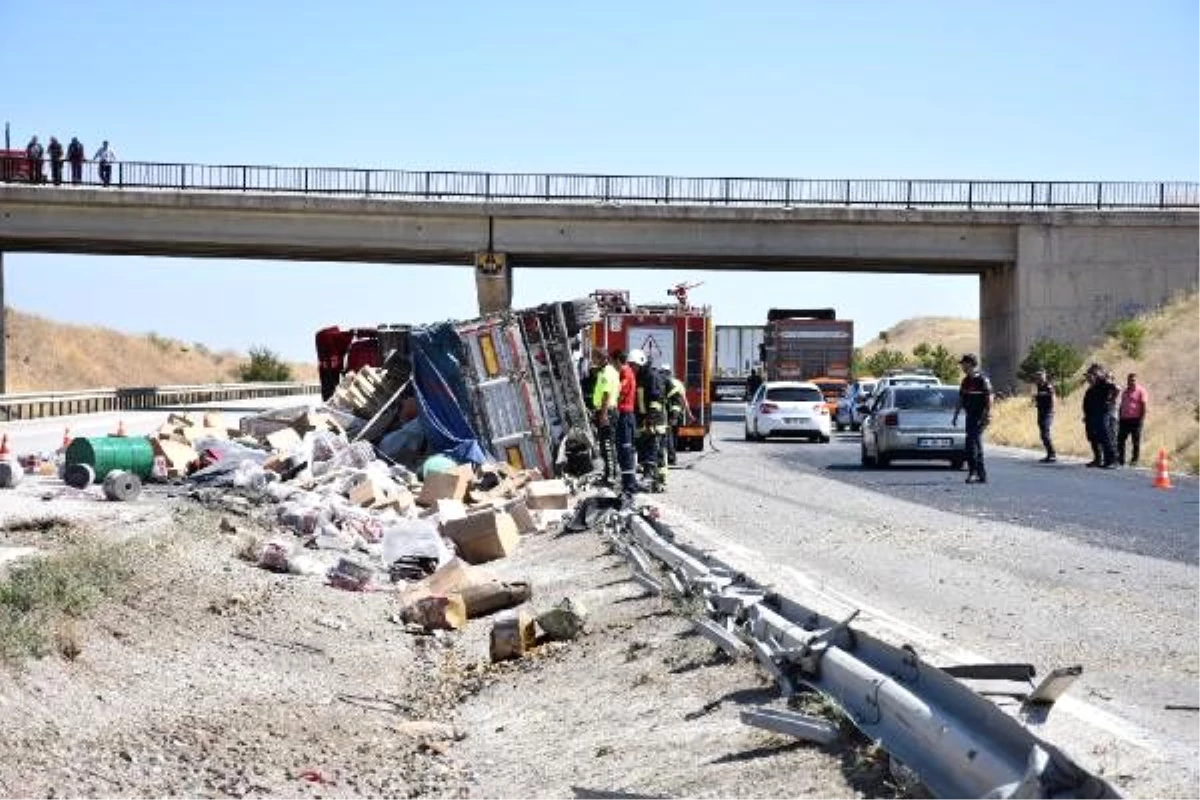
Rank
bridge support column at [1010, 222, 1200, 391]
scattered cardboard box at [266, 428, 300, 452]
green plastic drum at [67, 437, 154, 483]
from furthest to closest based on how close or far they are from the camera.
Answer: bridge support column at [1010, 222, 1200, 391] < scattered cardboard box at [266, 428, 300, 452] < green plastic drum at [67, 437, 154, 483]

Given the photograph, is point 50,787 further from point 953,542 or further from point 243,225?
point 243,225

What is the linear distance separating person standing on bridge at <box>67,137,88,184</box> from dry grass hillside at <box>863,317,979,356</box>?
109m

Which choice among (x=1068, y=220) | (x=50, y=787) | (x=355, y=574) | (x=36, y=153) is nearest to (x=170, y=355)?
(x=36, y=153)

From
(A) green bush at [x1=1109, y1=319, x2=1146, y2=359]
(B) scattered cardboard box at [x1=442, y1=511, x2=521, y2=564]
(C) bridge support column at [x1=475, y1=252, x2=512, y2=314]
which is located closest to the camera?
(B) scattered cardboard box at [x1=442, y1=511, x2=521, y2=564]

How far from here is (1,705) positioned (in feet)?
29.2

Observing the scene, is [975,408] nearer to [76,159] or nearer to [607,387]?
[607,387]

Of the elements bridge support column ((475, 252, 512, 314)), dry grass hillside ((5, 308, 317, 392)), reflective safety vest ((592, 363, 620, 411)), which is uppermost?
bridge support column ((475, 252, 512, 314))

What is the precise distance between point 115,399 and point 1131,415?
A: 117ft

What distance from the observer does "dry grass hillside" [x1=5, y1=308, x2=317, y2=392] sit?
103 meters

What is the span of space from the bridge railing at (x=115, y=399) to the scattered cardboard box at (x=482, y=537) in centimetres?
3211

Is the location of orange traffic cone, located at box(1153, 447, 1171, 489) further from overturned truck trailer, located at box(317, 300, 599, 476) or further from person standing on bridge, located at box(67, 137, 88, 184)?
person standing on bridge, located at box(67, 137, 88, 184)

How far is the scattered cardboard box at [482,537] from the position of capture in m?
18.5

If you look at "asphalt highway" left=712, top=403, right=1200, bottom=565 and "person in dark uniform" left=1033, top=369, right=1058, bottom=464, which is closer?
"asphalt highway" left=712, top=403, right=1200, bottom=565

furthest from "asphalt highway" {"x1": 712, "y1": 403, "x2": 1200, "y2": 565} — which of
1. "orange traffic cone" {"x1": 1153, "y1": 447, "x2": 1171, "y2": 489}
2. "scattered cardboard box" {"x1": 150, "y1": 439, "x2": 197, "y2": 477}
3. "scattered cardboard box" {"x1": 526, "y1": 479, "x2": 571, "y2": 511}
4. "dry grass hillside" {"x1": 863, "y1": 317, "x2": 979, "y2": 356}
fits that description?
"dry grass hillside" {"x1": 863, "y1": 317, "x2": 979, "y2": 356}
